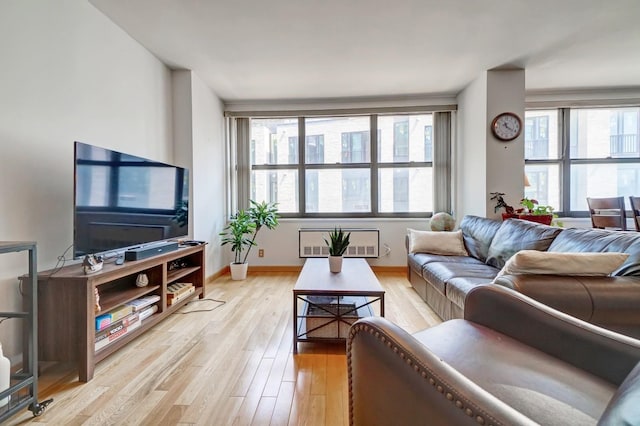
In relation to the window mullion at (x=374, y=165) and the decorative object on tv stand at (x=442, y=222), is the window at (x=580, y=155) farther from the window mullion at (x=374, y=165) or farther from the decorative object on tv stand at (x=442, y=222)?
the window mullion at (x=374, y=165)

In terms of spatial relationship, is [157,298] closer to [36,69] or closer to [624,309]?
[36,69]

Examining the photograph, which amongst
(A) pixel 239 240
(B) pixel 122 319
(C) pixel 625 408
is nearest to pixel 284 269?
(A) pixel 239 240

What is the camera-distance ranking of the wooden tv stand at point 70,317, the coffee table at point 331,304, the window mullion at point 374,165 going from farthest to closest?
1. the window mullion at point 374,165
2. the coffee table at point 331,304
3. the wooden tv stand at point 70,317

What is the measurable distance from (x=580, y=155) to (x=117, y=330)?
557cm

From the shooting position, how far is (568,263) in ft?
4.69

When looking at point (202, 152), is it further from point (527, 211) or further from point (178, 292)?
point (527, 211)

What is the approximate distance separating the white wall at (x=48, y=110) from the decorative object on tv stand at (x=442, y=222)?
3.60m

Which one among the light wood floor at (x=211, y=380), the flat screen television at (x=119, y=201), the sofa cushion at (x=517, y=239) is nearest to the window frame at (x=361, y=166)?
the sofa cushion at (x=517, y=239)

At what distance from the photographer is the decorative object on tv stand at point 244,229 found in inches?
148

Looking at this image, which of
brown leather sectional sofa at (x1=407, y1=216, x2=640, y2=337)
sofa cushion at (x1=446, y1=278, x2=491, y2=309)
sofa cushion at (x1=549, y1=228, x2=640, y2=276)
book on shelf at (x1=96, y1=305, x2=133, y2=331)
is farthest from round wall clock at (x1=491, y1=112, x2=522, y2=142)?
book on shelf at (x1=96, y1=305, x2=133, y2=331)

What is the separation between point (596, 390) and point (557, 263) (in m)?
0.78

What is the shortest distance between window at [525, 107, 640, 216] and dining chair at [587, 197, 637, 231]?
67cm

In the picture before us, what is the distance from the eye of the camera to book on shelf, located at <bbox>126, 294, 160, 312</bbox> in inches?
79.8

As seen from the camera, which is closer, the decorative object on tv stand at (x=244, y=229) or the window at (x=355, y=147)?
the decorative object on tv stand at (x=244, y=229)
